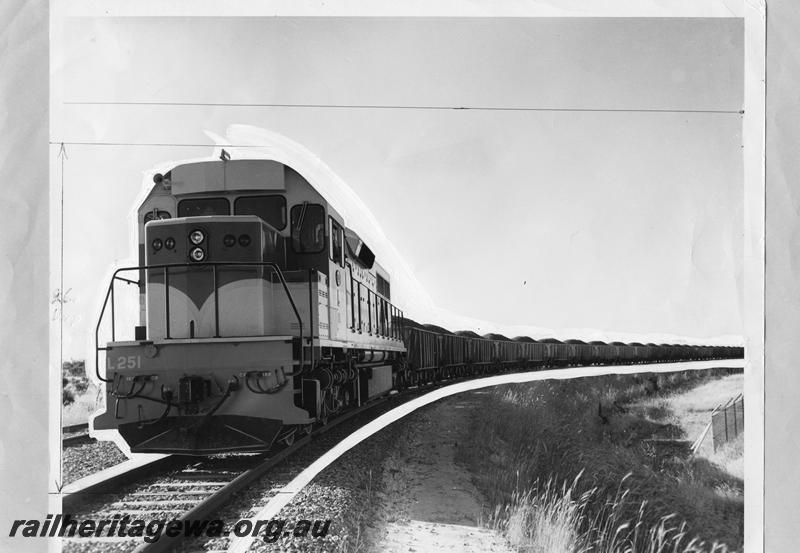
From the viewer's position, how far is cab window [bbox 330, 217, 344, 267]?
171 inches

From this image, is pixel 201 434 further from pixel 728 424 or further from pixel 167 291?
pixel 728 424

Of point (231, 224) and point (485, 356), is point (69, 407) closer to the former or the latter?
point (231, 224)

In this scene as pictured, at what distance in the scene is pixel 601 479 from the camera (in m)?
3.62

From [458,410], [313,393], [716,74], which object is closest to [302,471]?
[313,393]

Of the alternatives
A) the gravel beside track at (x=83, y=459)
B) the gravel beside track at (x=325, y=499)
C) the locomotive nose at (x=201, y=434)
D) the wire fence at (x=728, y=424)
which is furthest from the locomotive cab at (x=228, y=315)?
the wire fence at (x=728, y=424)

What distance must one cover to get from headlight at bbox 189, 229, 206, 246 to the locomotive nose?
1.22 m

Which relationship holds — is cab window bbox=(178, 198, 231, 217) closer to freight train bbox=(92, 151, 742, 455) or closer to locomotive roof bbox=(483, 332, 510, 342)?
freight train bbox=(92, 151, 742, 455)

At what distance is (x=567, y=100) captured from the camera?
377cm

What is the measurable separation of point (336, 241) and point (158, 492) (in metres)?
2.17

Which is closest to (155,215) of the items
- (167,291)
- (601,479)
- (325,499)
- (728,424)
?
(167,291)

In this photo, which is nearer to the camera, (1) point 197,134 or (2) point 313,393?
(1) point 197,134

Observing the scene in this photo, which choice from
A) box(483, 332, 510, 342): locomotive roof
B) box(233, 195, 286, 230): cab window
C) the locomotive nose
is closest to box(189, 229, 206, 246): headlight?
box(233, 195, 286, 230): cab window

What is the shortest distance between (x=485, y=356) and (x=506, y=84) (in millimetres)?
2691
